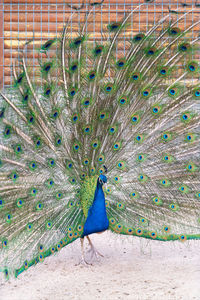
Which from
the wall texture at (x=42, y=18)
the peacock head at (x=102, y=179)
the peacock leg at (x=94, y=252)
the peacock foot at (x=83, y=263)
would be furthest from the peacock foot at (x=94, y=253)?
the wall texture at (x=42, y=18)

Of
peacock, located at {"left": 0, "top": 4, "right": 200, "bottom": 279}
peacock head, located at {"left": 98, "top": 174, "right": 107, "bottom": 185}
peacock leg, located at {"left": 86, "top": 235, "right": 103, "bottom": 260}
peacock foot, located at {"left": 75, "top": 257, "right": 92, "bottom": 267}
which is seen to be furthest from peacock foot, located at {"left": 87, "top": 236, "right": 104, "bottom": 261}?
peacock head, located at {"left": 98, "top": 174, "right": 107, "bottom": 185}

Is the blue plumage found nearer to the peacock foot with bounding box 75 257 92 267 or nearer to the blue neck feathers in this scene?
the blue neck feathers

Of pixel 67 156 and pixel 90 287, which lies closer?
pixel 90 287

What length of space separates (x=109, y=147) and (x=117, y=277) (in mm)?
925

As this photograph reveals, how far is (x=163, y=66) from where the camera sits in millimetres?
3078

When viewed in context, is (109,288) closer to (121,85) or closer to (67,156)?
(67,156)

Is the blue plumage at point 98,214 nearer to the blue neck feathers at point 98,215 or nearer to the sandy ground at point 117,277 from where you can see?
the blue neck feathers at point 98,215

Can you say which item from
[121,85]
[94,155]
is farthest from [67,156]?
[121,85]

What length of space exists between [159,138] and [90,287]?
114 cm

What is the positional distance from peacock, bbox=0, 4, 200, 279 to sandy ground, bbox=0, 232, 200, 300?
274mm

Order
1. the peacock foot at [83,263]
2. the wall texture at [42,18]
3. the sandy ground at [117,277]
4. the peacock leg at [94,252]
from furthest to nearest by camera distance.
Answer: the wall texture at [42,18] < the peacock leg at [94,252] < the peacock foot at [83,263] < the sandy ground at [117,277]

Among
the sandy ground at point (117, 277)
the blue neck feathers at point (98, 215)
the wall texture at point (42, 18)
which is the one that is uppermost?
the wall texture at point (42, 18)

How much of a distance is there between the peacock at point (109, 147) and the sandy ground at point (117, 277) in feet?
0.90

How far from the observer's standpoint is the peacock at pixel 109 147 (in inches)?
118
